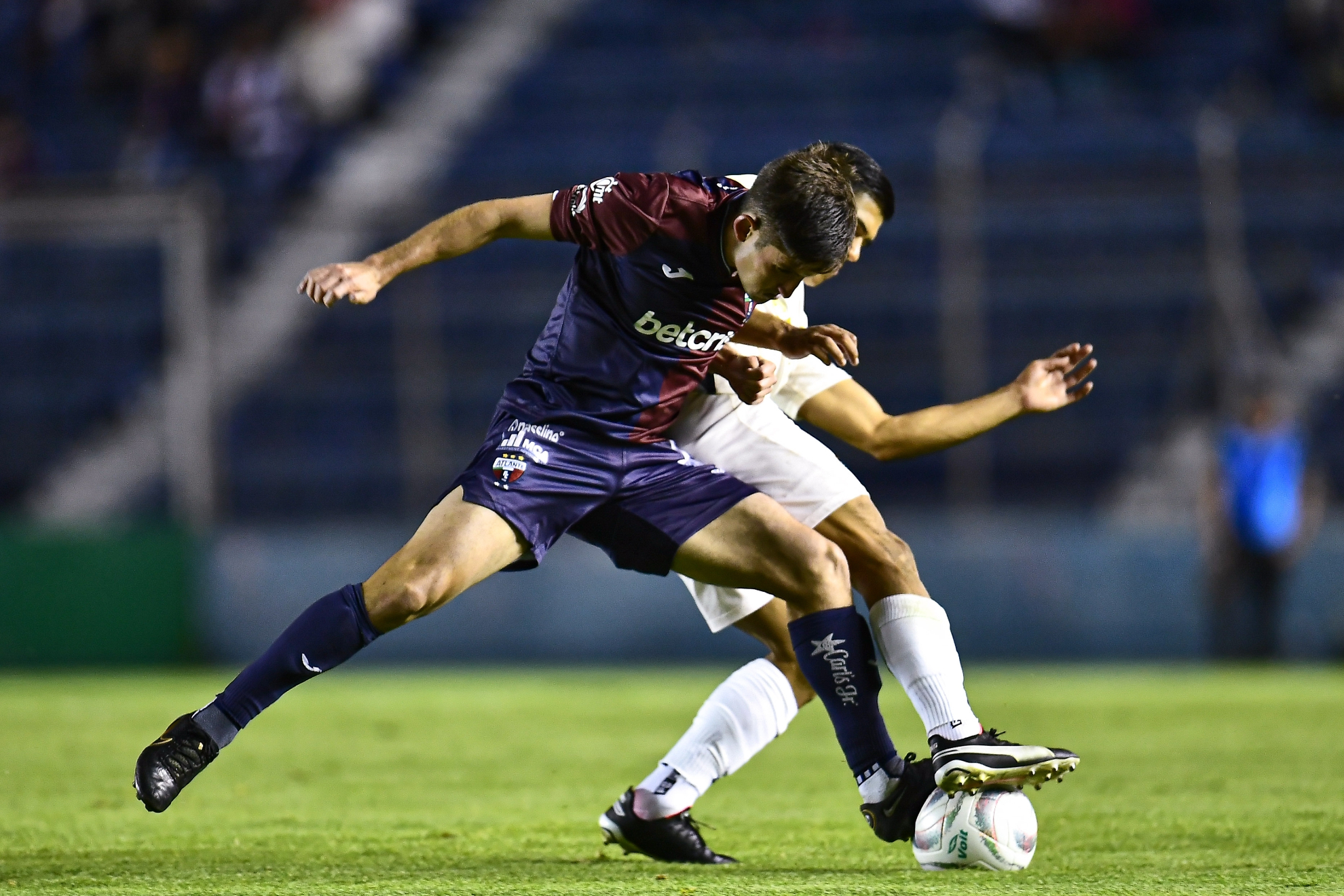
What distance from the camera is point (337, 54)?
17812mm

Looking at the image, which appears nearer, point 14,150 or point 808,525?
point 808,525

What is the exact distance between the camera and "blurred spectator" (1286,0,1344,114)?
15.1 meters

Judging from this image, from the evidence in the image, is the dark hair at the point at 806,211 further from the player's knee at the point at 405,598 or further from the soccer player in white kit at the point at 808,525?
the player's knee at the point at 405,598

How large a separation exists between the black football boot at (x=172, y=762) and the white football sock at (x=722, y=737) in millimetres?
1231

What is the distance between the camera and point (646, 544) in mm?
4836

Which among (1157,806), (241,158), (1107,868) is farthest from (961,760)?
(241,158)

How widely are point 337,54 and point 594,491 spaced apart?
13923 millimetres

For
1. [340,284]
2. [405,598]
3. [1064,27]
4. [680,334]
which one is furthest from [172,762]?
[1064,27]

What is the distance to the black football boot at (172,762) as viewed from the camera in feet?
14.3

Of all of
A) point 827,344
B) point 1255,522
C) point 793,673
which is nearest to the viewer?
point 827,344

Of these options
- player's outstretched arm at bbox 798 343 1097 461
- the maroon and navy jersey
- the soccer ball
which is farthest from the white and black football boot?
the maroon and navy jersey

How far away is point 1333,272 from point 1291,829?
961 cm

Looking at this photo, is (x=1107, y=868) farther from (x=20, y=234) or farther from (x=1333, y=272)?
(x=20, y=234)

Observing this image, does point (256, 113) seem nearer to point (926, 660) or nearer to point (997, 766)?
point (926, 660)
